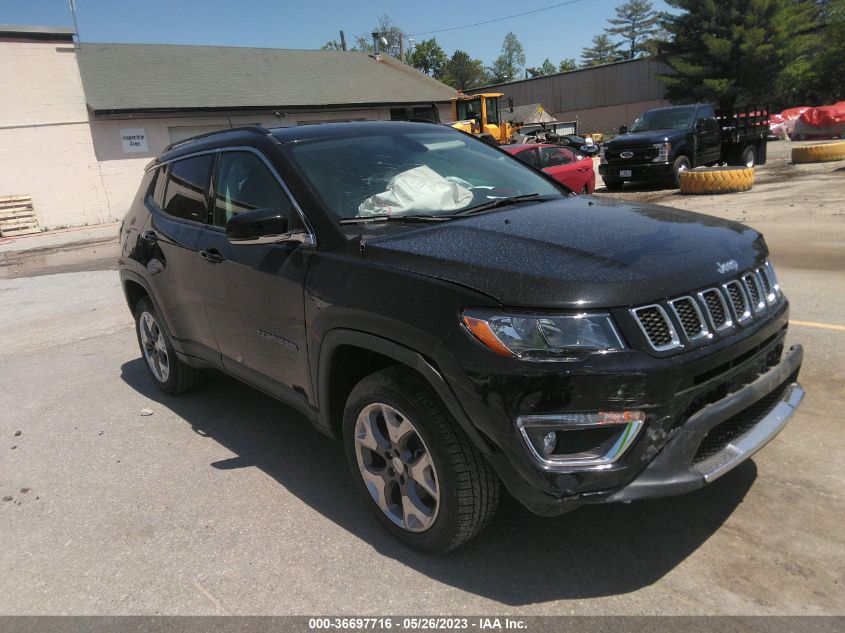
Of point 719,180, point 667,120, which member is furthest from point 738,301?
point 667,120

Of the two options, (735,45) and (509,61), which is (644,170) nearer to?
(735,45)

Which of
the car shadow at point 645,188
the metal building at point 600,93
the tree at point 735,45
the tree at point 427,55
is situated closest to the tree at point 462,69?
the tree at point 427,55

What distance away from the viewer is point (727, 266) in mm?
2672

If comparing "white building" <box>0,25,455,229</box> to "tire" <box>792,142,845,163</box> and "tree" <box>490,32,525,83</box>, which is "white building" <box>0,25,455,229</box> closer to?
"tire" <box>792,142,845,163</box>

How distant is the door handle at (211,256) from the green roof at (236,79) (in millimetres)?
22153

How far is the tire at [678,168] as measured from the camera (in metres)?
14.9

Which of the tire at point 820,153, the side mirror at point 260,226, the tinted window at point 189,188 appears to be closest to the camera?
the side mirror at point 260,226

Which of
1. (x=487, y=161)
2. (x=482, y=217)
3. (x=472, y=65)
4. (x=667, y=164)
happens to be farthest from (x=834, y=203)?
(x=472, y=65)

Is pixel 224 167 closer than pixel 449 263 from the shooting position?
No

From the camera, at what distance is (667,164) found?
14.8 meters

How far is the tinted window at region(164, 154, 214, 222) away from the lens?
4.11m

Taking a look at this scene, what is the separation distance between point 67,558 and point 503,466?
2.24 meters

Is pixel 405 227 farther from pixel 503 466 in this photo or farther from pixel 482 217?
pixel 503 466

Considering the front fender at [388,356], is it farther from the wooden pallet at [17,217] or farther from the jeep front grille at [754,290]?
the wooden pallet at [17,217]
